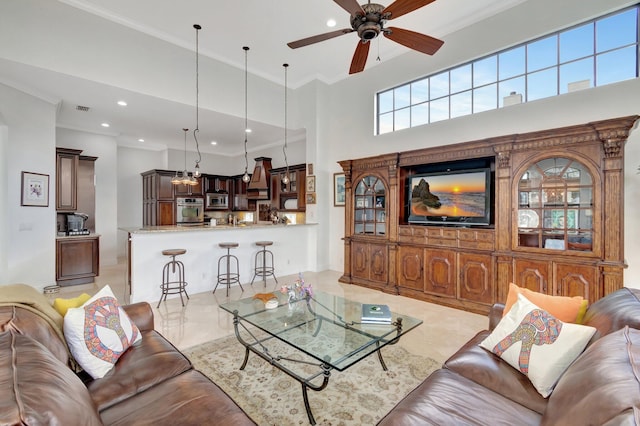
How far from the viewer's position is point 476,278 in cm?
409

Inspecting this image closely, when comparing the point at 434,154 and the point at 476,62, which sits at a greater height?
the point at 476,62

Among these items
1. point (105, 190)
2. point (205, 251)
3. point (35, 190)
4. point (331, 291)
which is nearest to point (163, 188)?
point (105, 190)

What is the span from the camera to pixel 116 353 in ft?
5.82

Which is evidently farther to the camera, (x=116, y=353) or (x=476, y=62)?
(x=476, y=62)

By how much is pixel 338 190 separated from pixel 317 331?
170 inches

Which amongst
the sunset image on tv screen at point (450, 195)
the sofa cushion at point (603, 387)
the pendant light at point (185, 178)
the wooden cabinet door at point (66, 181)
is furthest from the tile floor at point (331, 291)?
the pendant light at point (185, 178)

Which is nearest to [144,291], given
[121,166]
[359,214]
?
[359,214]

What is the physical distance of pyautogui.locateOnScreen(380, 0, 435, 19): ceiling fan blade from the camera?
2433 millimetres

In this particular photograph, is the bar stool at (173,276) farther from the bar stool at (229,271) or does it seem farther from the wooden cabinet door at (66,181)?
the wooden cabinet door at (66,181)

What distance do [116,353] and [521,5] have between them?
583 centimetres

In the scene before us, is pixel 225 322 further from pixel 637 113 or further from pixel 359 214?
pixel 637 113

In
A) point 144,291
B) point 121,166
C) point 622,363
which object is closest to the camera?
point 622,363

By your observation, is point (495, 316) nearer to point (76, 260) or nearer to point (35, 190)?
point (35, 190)

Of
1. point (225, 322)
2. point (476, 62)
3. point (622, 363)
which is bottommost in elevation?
point (225, 322)
